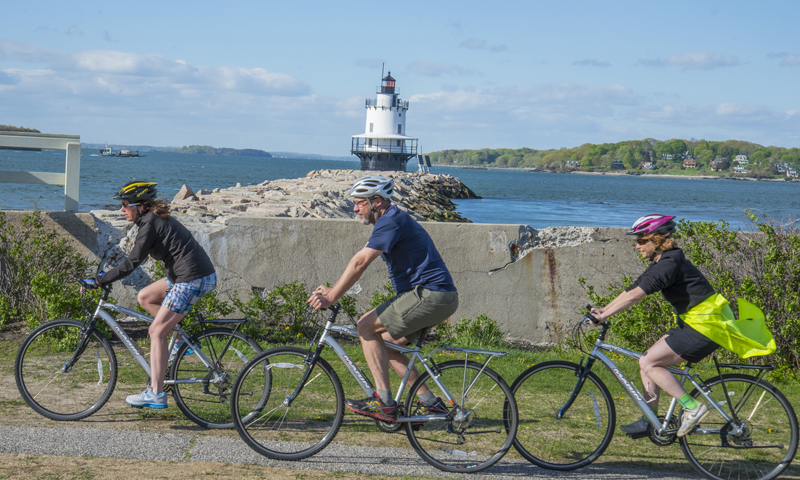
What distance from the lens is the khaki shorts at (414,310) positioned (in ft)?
14.8

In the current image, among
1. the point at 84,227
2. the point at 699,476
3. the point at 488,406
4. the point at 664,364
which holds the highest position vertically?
the point at 84,227

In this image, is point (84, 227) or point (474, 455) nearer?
point (474, 455)

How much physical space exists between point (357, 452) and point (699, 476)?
226cm

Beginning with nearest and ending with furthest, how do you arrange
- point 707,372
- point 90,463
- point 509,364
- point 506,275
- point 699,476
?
point 90,463, point 699,476, point 707,372, point 509,364, point 506,275

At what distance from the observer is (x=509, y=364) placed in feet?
23.4

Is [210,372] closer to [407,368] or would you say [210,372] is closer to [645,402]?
[407,368]

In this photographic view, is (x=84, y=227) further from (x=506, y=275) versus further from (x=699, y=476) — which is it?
(x=699, y=476)

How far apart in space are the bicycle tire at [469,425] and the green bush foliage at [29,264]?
4876mm

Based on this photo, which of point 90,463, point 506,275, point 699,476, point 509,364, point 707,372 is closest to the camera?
point 90,463

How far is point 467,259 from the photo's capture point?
804 centimetres

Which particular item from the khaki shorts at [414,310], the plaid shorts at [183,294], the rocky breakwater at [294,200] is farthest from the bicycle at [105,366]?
the rocky breakwater at [294,200]

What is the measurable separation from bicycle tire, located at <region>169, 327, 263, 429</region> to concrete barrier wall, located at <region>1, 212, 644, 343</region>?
2.85m

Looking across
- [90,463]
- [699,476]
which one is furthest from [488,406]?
[90,463]

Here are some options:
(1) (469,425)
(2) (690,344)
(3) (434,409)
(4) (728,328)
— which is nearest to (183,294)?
(3) (434,409)
